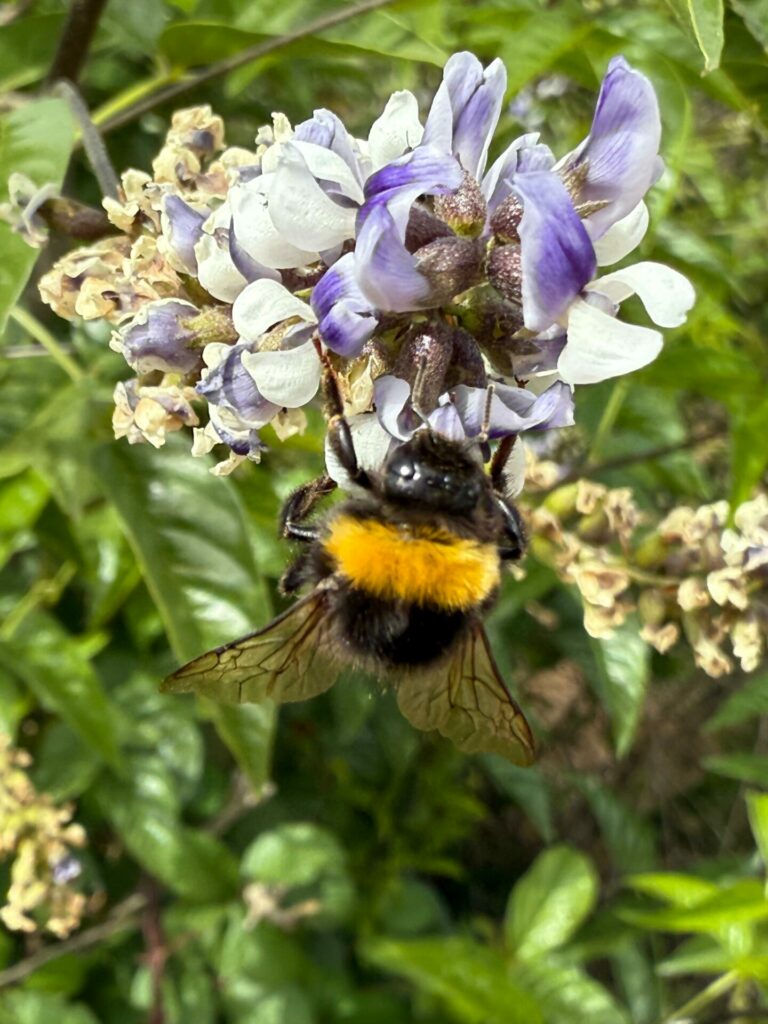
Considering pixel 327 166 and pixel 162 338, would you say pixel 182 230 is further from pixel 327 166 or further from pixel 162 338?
pixel 327 166

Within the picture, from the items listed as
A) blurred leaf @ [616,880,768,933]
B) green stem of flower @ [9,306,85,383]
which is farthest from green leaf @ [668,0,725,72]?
blurred leaf @ [616,880,768,933]

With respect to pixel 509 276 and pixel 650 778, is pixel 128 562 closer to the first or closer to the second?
pixel 509 276

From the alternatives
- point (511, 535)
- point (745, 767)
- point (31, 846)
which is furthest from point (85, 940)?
point (511, 535)

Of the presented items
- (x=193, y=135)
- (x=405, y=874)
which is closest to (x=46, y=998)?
(x=405, y=874)

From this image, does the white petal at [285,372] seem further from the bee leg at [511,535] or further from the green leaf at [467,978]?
the green leaf at [467,978]

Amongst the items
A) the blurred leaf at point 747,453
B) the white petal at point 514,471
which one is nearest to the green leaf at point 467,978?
the blurred leaf at point 747,453
